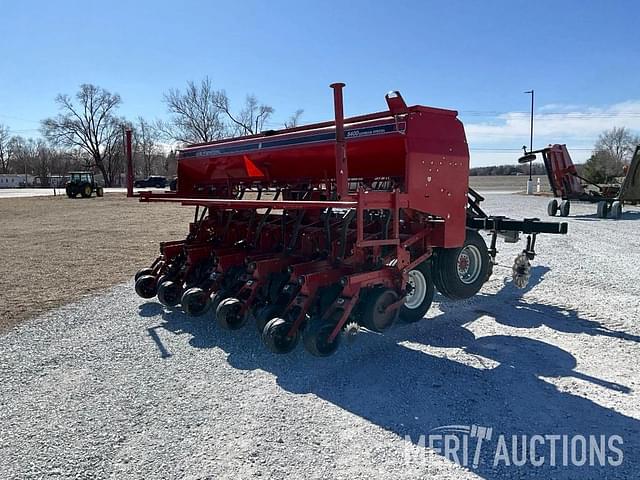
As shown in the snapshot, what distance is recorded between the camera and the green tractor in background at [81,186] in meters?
37.3

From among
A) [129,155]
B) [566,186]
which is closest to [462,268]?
[129,155]

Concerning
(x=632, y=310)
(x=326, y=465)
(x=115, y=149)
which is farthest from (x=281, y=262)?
(x=115, y=149)

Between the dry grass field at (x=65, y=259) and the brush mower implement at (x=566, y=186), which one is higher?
the brush mower implement at (x=566, y=186)

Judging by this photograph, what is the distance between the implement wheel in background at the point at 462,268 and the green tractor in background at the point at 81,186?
37.7 meters

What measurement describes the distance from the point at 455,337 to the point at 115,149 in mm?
77857

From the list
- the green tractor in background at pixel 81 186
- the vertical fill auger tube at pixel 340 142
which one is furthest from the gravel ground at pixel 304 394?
the green tractor in background at pixel 81 186

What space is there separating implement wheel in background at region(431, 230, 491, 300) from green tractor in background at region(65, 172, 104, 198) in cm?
3769

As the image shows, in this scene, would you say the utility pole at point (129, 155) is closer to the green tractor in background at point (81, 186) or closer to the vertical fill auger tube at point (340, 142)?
the vertical fill auger tube at point (340, 142)

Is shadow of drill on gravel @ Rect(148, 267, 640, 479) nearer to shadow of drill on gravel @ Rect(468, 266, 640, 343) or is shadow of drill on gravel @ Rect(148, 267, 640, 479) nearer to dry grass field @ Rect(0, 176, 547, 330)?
shadow of drill on gravel @ Rect(468, 266, 640, 343)

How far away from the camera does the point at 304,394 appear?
3451 mm

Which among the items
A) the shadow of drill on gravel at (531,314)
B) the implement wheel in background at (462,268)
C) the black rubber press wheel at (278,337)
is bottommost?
the shadow of drill on gravel at (531,314)

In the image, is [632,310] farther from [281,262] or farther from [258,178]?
[258,178]

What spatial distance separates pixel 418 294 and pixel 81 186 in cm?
3805

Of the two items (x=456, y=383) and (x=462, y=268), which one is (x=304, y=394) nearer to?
(x=456, y=383)
